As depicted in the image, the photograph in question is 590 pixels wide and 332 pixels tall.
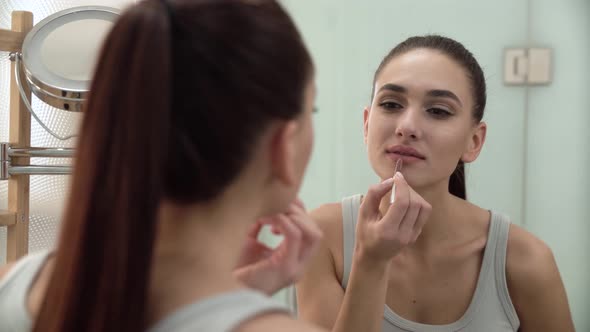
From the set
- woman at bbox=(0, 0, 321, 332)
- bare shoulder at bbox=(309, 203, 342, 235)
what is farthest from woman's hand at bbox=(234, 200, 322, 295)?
bare shoulder at bbox=(309, 203, 342, 235)

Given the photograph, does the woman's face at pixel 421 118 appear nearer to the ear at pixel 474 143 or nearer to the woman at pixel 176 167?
the ear at pixel 474 143

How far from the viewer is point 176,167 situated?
463mm

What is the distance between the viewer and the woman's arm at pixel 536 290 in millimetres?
1089

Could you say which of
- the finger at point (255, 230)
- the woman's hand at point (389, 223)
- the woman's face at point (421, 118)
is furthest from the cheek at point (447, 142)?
the finger at point (255, 230)

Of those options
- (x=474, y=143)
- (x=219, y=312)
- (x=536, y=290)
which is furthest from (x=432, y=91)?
(x=219, y=312)

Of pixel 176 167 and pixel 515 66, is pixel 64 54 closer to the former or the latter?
pixel 176 167

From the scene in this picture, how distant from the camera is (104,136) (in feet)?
1.46

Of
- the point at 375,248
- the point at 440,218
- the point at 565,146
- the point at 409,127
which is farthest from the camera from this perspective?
the point at 565,146

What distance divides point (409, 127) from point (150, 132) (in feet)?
2.20

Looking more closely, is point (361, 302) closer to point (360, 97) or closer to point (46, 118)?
point (46, 118)

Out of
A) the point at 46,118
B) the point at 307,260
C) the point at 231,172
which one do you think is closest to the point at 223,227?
the point at 231,172

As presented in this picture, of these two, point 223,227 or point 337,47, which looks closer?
point 223,227

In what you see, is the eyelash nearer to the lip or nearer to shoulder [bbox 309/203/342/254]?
the lip

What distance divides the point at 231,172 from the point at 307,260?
20 cm
